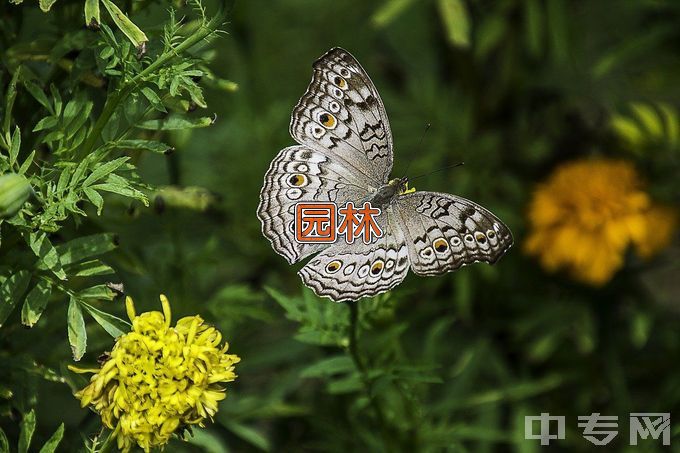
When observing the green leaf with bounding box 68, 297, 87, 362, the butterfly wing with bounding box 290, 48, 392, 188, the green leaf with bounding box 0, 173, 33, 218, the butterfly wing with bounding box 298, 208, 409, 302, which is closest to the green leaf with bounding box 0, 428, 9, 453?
the green leaf with bounding box 68, 297, 87, 362

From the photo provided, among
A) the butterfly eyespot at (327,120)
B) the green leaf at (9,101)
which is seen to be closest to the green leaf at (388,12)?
the butterfly eyespot at (327,120)

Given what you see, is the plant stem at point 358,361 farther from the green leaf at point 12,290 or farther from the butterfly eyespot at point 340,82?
the green leaf at point 12,290

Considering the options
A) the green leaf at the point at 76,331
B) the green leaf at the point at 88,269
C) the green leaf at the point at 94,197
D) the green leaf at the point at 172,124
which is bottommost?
the green leaf at the point at 76,331

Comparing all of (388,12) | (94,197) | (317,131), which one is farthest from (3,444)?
(388,12)

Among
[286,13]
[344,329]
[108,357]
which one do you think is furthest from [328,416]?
[286,13]

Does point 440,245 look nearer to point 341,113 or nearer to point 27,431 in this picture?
point 341,113

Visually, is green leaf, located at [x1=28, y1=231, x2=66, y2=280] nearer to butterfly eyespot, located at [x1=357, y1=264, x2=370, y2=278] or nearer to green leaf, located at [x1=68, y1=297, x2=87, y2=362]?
green leaf, located at [x1=68, y1=297, x2=87, y2=362]
